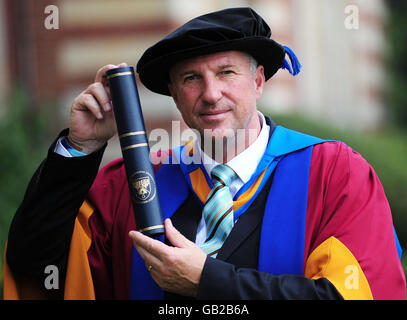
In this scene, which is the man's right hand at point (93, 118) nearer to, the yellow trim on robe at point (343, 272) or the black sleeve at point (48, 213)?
the black sleeve at point (48, 213)

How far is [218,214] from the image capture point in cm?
300

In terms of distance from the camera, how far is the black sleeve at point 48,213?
3055mm

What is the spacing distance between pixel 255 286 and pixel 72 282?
3.02 ft

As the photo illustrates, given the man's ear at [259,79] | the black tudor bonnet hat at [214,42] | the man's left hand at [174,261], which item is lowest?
the man's left hand at [174,261]

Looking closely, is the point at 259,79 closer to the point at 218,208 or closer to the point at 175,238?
the point at 218,208

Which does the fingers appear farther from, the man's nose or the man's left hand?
the man's left hand

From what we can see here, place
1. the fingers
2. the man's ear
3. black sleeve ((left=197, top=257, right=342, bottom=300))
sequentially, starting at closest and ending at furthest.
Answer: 1. black sleeve ((left=197, top=257, right=342, bottom=300))
2. the fingers
3. the man's ear

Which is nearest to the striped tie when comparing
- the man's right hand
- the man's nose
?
the man's nose

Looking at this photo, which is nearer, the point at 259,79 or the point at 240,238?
the point at 240,238

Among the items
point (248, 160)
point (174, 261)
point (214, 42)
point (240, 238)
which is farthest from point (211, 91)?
point (174, 261)

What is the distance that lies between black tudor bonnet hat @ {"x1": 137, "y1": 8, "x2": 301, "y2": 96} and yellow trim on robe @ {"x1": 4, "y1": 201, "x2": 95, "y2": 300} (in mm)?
842

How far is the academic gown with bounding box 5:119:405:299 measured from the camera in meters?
2.71

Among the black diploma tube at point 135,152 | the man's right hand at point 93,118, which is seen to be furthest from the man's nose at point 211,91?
the man's right hand at point 93,118

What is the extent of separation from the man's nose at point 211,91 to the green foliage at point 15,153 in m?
3.46
